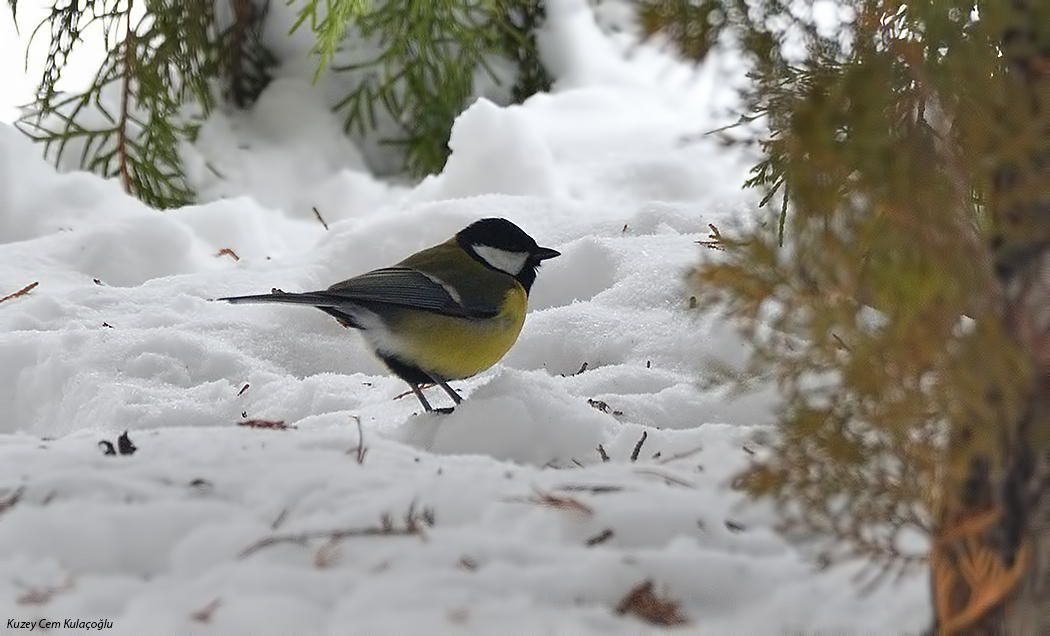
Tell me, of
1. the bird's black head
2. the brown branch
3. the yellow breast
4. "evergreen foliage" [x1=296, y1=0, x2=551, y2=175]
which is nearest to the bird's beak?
the bird's black head

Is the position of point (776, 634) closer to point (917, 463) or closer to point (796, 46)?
point (917, 463)

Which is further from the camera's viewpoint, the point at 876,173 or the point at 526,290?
the point at 526,290

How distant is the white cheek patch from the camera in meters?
3.34

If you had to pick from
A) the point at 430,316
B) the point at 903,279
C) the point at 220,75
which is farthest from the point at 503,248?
the point at 220,75

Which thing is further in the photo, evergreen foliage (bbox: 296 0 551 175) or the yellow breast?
evergreen foliage (bbox: 296 0 551 175)

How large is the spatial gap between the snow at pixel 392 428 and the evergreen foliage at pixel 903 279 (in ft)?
0.94

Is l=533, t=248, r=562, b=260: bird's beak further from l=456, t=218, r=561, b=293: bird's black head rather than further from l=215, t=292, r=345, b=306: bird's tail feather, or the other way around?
l=215, t=292, r=345, b=306: bird's tail feather

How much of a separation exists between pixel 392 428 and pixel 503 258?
30.3 inches

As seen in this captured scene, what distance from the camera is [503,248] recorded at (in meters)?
3.35

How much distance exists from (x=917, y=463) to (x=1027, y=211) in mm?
397

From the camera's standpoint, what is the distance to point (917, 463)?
4.71 feet

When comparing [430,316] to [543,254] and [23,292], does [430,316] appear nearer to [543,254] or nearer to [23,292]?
[543,254]

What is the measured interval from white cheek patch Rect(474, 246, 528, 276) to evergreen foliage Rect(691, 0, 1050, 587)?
180 cm

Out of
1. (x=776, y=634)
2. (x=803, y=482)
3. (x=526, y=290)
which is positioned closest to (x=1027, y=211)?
(x=803, y=482)
